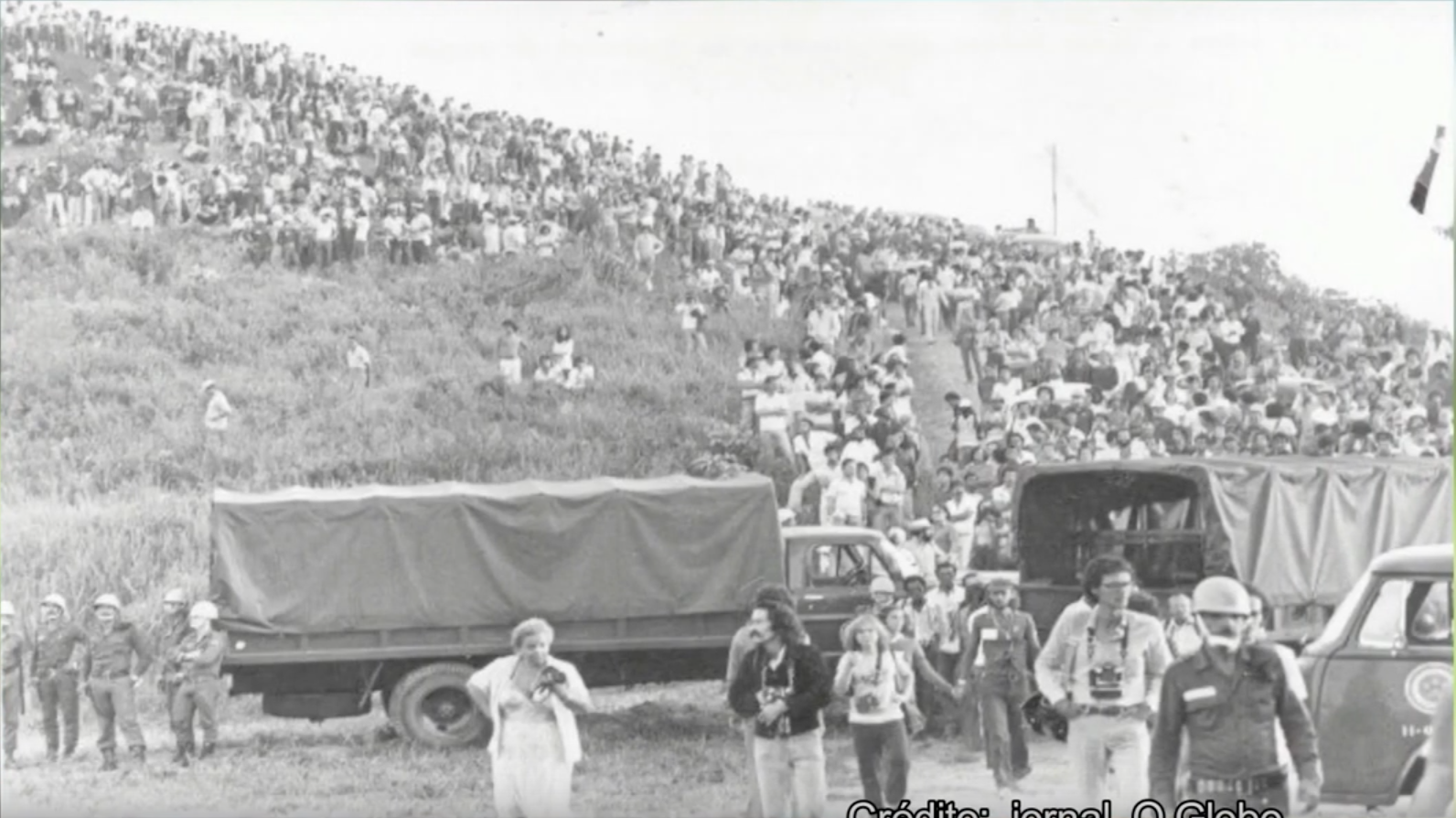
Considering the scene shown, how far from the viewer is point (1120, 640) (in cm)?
813

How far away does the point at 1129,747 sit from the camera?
26.9 feet

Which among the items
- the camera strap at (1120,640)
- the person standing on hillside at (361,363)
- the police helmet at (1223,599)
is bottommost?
the camera strap at (1120,640)

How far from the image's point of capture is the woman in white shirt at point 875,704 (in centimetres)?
910

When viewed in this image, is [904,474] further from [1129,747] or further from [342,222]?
[1129,747]

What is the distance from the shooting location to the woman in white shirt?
9.10 m

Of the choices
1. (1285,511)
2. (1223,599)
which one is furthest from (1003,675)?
(1223,599)

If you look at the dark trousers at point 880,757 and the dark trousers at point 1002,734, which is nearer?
the dark trousers at point 880,757

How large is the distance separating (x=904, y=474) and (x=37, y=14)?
714 cm

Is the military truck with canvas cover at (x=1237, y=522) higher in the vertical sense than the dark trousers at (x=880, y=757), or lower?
higher

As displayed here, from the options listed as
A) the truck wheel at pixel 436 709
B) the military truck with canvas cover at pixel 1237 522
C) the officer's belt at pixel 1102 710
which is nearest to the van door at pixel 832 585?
the military truck with canvas cover at pixel 1237 522

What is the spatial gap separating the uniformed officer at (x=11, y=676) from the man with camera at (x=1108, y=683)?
266 inches

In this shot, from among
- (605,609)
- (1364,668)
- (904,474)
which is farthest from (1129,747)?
(904,474)

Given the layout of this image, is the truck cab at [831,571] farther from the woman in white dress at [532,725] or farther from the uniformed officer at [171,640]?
the woman in white dress at [532,725]

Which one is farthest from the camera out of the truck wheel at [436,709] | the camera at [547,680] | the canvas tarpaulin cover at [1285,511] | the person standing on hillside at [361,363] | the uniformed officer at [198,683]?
the person standing on hillside at [361,363]
